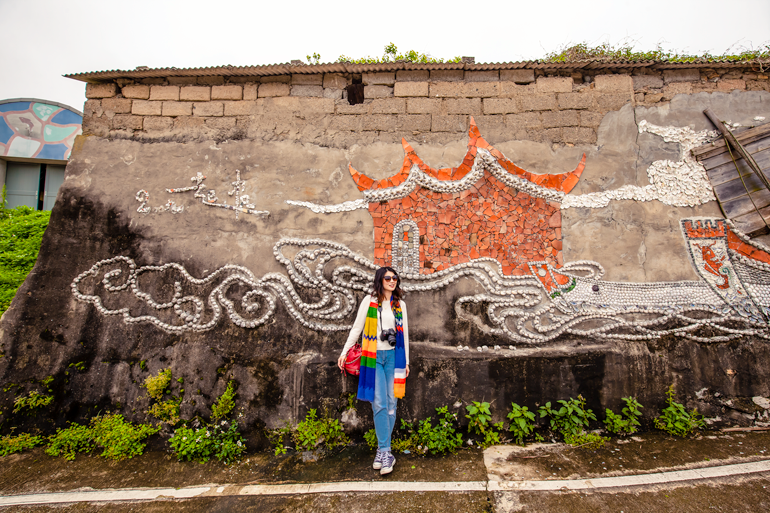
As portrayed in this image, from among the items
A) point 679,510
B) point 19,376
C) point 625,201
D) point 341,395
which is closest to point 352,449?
point 341,395

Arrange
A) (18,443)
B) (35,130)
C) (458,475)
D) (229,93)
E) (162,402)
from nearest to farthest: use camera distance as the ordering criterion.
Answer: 1. (458,475)
2. (18,443)
3. (162,402)
4. (229,93)
5. (35,130)

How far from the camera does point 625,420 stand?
10.9 feet

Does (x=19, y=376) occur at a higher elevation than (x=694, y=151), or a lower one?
lower

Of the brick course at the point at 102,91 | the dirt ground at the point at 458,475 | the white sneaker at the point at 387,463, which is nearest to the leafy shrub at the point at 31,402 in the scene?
the dirt ground at the point at 458,475

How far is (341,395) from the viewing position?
11.3 ft

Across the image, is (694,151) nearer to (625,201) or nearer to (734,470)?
(625,201)

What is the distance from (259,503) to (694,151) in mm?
5467

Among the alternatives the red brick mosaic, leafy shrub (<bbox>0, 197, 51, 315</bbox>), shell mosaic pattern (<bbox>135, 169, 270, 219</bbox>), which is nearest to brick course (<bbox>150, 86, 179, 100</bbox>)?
shell mosaic pattern (<bbox>135, 169, 270, 219</bbox>)

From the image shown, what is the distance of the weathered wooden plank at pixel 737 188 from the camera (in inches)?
144

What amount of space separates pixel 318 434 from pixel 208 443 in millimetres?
1070

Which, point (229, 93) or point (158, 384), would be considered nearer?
point (158, 384)

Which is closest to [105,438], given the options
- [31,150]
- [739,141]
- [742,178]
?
[742,178]

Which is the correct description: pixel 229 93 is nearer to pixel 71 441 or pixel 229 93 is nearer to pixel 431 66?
pixel 431 66

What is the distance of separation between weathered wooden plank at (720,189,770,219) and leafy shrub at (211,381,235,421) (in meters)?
5.56
